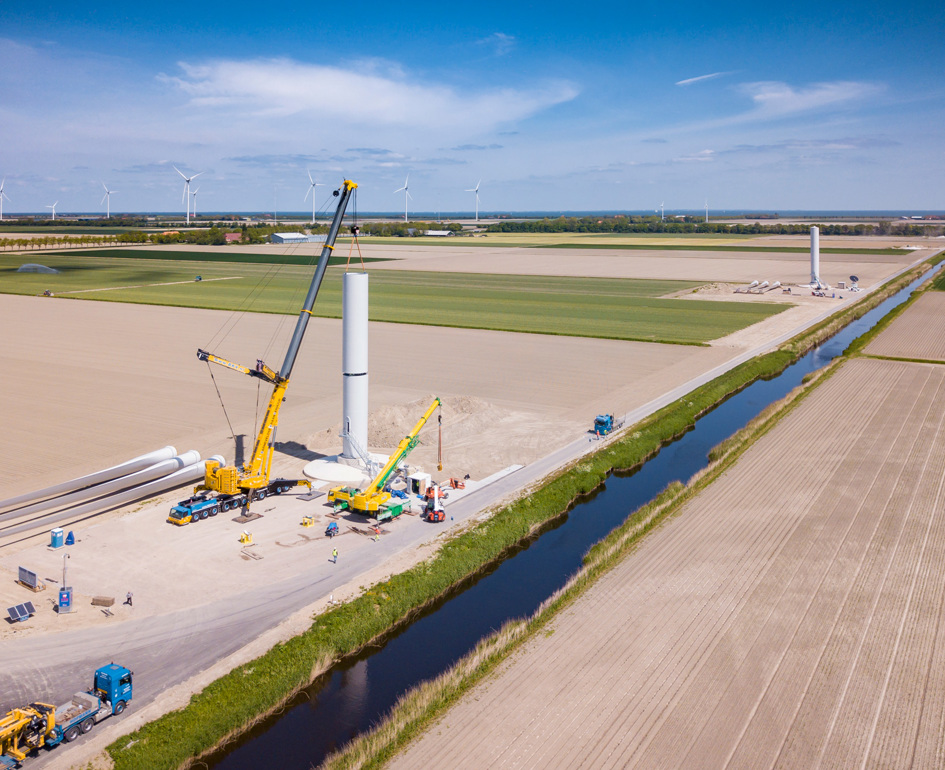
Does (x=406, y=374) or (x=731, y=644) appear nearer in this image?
(x=731, y=644)

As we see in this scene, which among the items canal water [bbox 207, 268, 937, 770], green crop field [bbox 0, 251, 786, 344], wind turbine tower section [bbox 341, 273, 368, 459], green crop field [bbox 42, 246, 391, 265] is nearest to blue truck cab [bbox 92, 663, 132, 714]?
canal water [bbox 207, 268, 937, 770]

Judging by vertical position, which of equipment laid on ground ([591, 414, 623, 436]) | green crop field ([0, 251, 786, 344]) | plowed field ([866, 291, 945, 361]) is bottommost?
equipment laid on ground ([591, 414, 623, 436])

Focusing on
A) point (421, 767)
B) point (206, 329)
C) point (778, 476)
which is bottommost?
point (421, 767)

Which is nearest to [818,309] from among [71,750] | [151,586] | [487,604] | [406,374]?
[406,374]

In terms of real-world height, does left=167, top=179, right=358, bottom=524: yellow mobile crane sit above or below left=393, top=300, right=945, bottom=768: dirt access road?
above

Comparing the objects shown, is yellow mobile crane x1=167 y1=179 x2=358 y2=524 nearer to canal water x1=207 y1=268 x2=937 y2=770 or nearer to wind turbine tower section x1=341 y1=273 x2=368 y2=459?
wind turbine tower section x1=341 y1=273 x2=368 y2=459

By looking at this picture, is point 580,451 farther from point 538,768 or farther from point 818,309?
point 818,309

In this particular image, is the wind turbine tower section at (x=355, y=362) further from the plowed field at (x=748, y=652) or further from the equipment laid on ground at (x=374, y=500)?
the plowed field at (x=748, y=652)

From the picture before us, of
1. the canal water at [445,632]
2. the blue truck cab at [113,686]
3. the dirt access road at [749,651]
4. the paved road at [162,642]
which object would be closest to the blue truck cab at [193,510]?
the paved road at [162,642]
